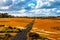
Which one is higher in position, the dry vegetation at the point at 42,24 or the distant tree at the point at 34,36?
the dry vegetation at the point at 42,24

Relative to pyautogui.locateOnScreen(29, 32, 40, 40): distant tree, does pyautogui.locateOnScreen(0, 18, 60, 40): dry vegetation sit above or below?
above

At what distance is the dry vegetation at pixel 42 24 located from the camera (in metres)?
3.47

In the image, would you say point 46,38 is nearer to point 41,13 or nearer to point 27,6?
point 41,13

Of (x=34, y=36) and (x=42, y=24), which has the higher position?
(x=42, y=24)

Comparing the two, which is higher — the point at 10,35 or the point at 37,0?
the point at 37,0

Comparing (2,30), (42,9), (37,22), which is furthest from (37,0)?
(2,30)

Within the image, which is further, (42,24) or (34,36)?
(42,24)

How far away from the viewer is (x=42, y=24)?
3.59 m

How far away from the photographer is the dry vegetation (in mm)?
3471

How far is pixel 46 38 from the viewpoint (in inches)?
134

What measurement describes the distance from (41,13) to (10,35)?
2.67 feet

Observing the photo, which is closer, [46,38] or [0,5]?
[46,38]

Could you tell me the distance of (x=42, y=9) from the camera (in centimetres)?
362

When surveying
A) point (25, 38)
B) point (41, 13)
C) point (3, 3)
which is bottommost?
point (25, 38)
